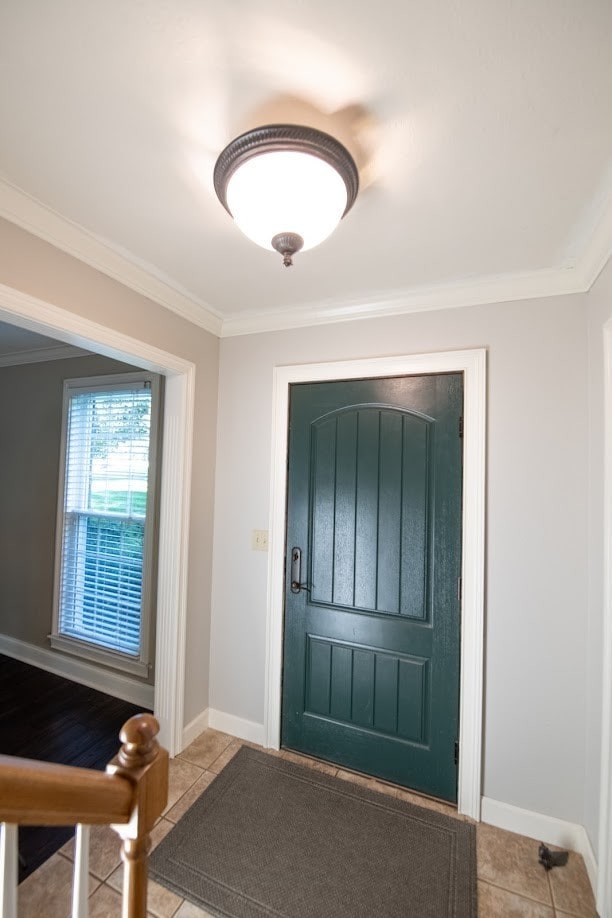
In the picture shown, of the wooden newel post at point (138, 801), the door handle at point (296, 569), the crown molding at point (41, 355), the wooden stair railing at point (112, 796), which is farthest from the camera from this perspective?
the crown molding at point (41, 355)

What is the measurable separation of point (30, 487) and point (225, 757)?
2.54 m

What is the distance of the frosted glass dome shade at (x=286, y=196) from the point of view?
1.04 meters

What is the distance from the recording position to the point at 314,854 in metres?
1.58

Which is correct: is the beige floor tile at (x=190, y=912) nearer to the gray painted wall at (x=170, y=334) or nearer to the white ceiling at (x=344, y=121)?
the gray painted wall at (x=170, y=334)

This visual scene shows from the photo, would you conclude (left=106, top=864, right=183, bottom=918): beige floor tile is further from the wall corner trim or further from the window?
the window

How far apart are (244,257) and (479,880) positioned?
270 centimetres

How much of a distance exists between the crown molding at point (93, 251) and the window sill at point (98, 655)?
7.42ft

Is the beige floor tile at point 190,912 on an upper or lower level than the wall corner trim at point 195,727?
lower

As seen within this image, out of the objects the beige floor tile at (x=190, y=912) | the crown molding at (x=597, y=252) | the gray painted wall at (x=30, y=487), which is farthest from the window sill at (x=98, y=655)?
the crown molding at (x=597, y=252)

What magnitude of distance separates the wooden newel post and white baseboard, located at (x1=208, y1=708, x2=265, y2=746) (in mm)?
1728

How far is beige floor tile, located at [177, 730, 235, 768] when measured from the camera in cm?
210

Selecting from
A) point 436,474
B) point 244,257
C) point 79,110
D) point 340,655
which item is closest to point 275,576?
point 340,655

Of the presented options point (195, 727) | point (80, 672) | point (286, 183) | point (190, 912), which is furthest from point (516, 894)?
point (80, 672)

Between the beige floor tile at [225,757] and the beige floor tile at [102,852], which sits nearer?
the beige floor tile at [102,852]
